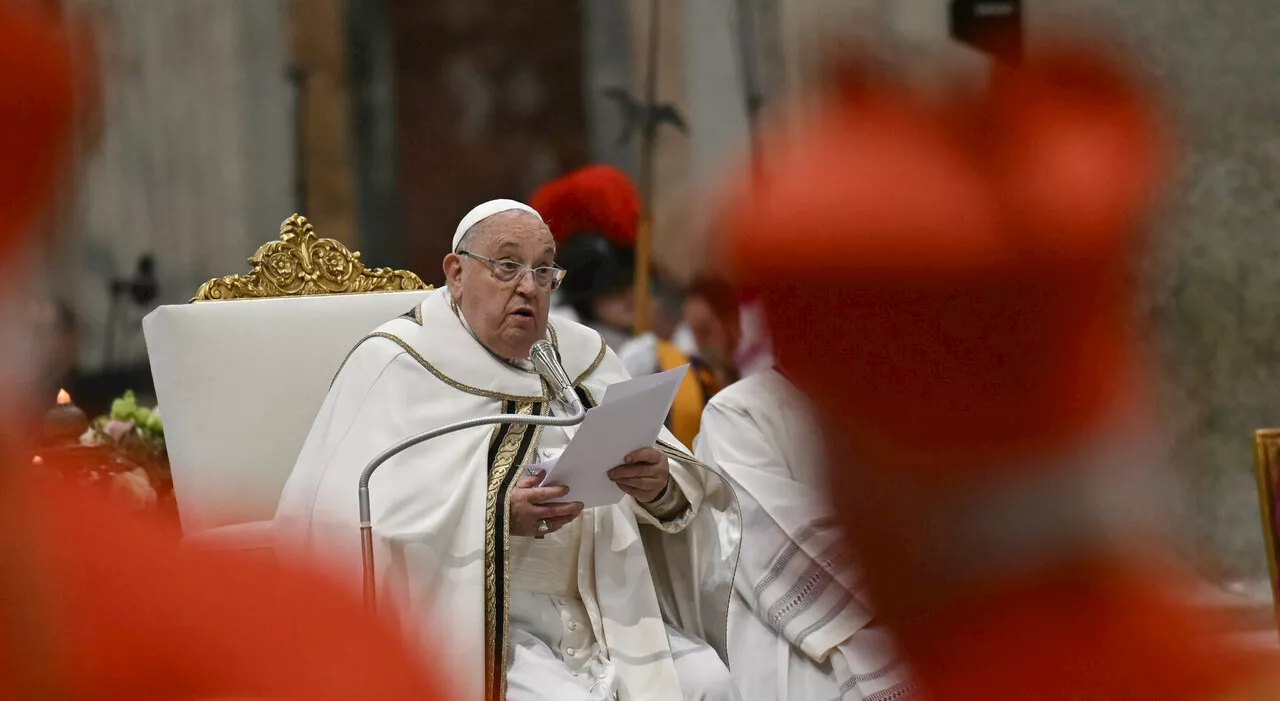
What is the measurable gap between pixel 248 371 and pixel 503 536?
0.82 m

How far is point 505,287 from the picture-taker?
9.08 feet

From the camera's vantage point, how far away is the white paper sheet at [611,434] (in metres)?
2.21

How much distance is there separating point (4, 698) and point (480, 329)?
8.06ft

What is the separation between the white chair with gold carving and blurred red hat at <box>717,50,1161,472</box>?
2.48 m

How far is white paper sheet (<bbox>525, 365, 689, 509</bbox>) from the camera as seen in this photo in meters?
2.21

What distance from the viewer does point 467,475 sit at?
263 centimetres

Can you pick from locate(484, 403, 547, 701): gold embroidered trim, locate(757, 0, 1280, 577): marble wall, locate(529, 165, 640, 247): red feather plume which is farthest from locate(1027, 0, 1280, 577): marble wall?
locate(529, 165, 640, 247): red feather plume

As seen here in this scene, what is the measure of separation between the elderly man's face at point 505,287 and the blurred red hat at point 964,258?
224cm

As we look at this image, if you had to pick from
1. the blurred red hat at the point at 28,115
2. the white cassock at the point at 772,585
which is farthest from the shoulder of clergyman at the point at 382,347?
the blurred red hat at the point at 28,115

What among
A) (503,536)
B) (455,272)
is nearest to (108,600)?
(503,536)

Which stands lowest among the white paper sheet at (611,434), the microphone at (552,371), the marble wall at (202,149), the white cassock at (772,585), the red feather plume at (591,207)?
the white cassock at (772,585)

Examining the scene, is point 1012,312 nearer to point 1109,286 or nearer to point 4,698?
point 1109,286

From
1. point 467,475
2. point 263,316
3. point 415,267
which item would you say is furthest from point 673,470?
point 415,267

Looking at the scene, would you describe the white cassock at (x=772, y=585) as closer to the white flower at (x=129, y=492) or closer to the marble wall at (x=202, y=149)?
the white flower at (x=129, y=492)
